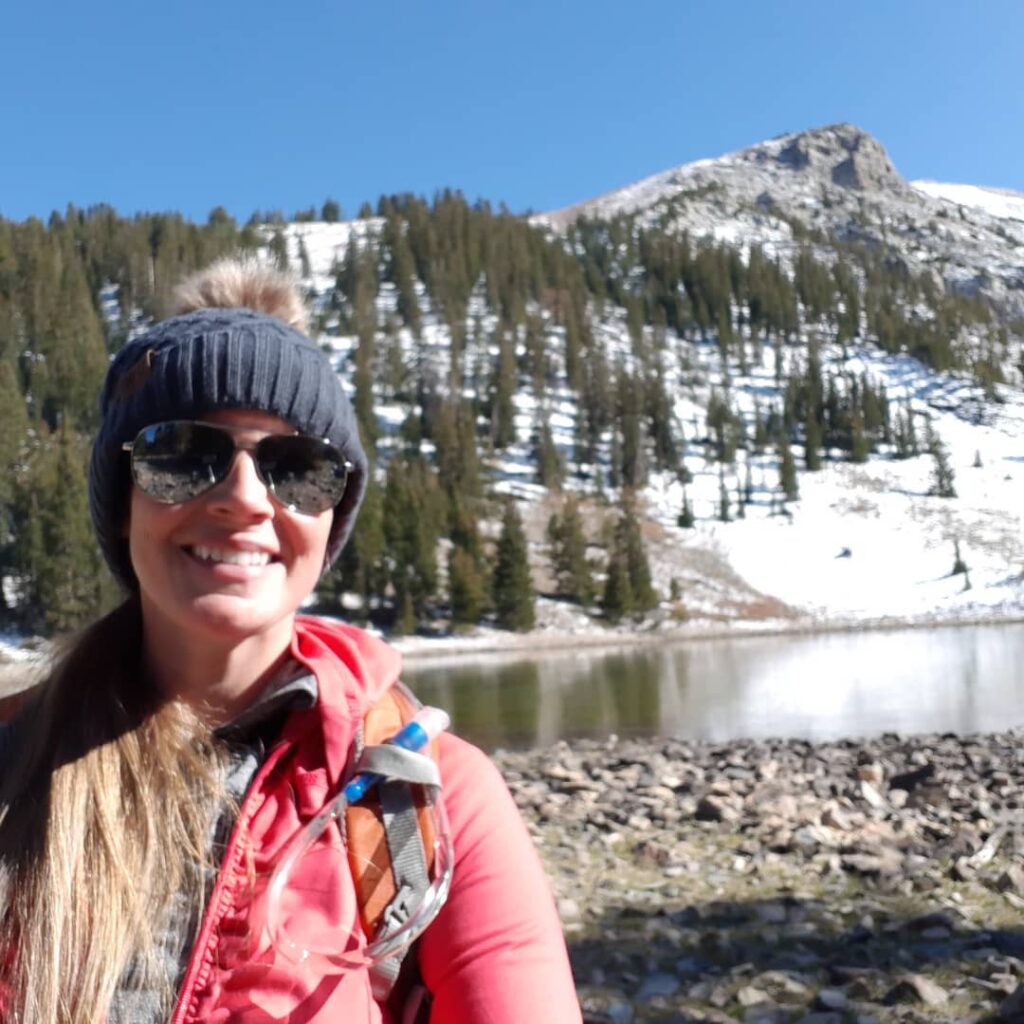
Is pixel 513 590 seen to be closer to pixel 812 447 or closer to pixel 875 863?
pixel 812 447

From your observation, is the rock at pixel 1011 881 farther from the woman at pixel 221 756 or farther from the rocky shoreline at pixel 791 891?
the woman at pixel 221 756

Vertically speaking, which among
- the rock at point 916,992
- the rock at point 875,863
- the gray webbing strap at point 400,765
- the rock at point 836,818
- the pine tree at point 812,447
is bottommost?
the rock at point 836,818

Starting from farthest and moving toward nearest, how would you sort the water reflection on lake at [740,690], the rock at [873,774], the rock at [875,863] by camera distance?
1. the water reflection on lake at [740,690]
2. the rock at [873,774]
3. the rock at [875,863]

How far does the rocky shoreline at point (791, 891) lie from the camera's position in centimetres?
455

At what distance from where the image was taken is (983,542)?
71.1 meters

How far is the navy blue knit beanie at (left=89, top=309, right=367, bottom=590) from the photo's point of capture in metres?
1.76

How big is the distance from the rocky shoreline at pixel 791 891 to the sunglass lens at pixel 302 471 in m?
3.41

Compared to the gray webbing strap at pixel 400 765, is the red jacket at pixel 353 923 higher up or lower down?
lower down

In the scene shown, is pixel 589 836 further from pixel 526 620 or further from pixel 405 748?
pixel 526 620

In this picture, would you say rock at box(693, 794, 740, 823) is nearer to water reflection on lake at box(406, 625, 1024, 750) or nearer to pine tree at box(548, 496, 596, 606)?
water reflection on lake at box(406, 625, 1024, 750)

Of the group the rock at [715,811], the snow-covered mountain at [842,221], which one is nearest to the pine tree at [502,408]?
the snow-covered mountain at [842,221]

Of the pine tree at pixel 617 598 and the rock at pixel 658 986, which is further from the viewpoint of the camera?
the pine tree at pixel 617 598

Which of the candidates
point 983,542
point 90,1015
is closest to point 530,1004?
point 90,1015

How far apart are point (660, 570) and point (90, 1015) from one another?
64.1 meters
